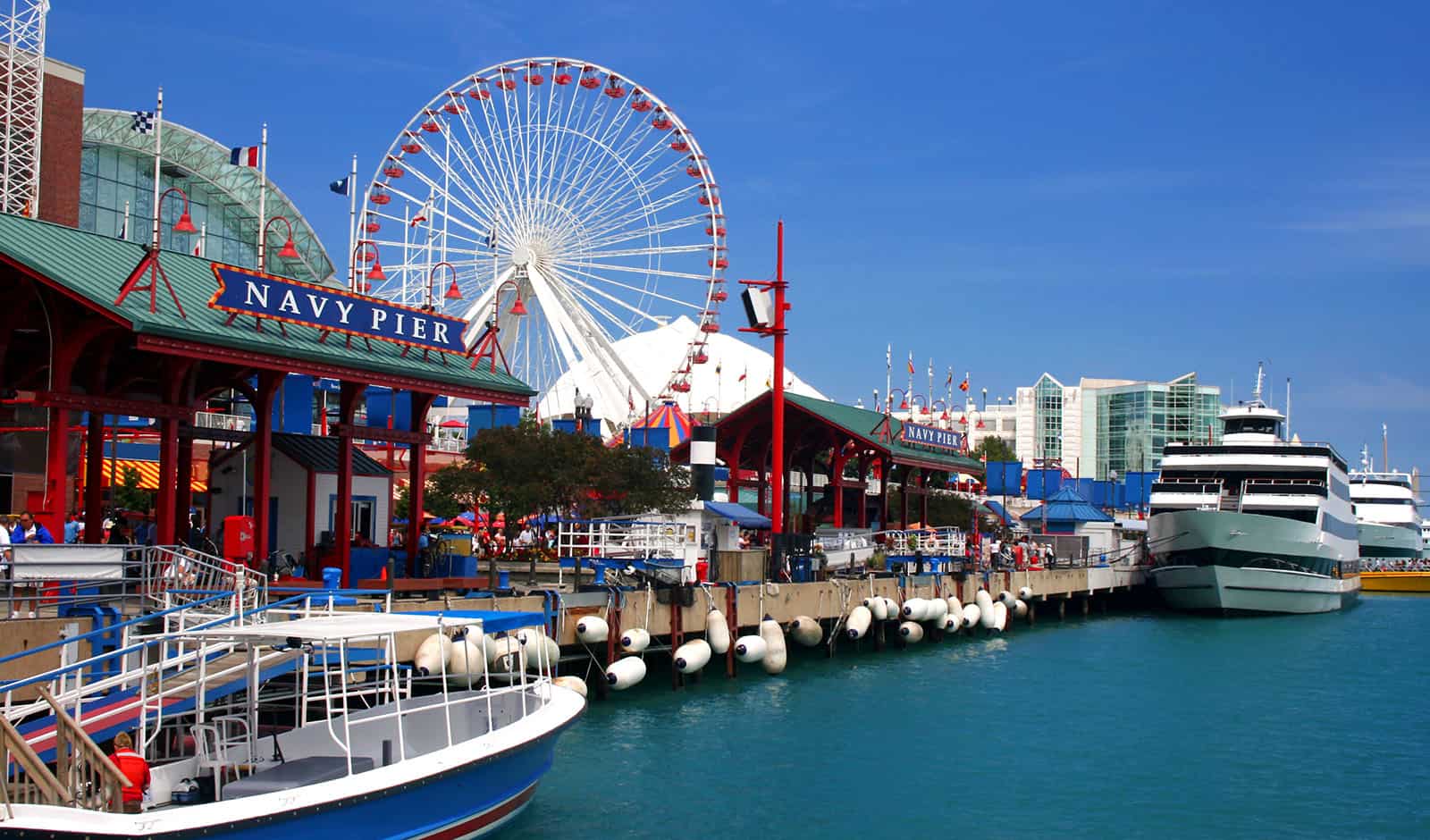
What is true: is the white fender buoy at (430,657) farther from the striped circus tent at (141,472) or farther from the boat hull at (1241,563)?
the boat hull at (1241,563)

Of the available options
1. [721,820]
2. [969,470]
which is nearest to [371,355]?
[721,820]

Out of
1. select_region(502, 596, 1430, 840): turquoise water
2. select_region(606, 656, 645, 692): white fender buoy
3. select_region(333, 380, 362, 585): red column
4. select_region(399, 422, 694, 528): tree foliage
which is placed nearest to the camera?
select_region(502, 596, 1430, 840): turquoise water

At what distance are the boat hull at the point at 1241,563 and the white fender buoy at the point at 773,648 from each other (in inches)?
1116

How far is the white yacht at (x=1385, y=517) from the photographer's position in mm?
99000

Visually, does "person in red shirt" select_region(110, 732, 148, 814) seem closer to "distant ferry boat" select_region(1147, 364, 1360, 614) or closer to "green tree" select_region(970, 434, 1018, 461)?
"distant ferry boat" select_region(1147, 364, 1360, 614)

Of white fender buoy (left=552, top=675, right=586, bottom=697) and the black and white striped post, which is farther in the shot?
the black and white striped post

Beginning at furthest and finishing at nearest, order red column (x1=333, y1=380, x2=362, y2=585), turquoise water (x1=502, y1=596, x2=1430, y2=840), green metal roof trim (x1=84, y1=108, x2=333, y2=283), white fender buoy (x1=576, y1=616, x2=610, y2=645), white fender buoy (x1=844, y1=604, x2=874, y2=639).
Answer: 1. green metal roof trim (x1=84, y1=108, x2=333, y2=283)
2. white fender buoy (x1=844, y1=604, x2=874, y2=639)
3. red column (x1=333, y1=380, x2=362, y2=585)
4. white fender buoy (x1=576, y1=616, x2=610, y2=645)
5. turquoise water (x1=502, y1=596, x2=1430, y2=840)

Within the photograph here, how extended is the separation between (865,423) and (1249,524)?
651 inches

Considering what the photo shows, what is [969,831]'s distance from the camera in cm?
2238

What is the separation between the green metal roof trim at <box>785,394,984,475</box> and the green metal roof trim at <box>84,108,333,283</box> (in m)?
38.2

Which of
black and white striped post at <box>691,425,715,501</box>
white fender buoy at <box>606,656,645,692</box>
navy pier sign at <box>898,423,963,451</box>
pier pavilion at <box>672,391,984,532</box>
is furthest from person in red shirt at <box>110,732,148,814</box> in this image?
navy pier sign at <box>898,423,963,451</box>

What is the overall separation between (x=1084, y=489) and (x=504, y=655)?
81.5 meters

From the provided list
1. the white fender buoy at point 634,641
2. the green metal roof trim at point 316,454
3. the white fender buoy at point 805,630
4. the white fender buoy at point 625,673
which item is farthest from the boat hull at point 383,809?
the white fender buoy at point 805,630

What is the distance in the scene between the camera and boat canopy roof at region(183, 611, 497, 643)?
17.3 meters
